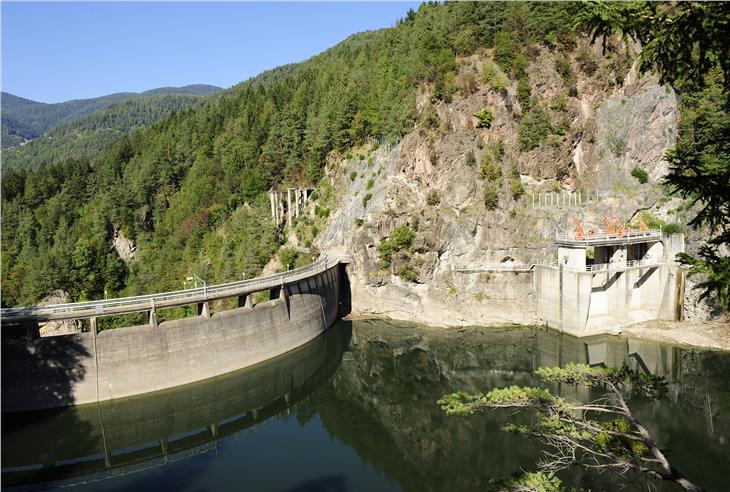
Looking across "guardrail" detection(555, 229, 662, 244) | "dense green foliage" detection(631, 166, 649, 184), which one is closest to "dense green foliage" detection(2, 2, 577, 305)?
"dense green foliage" detection(631, 166, 649, 184)

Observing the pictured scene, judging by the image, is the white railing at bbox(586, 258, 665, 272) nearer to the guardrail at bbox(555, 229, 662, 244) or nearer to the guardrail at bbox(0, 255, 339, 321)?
the guardrail at bbox(555, 229, 662, 244)

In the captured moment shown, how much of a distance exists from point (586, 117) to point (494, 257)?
19128 mm

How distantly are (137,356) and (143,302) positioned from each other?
392cm

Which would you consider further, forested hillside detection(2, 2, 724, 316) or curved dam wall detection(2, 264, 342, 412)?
forested hillside detection(2, 2, 724, 316)

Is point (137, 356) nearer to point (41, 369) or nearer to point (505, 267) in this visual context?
point (41, 369)

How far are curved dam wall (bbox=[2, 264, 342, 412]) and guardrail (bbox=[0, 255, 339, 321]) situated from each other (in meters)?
1.39

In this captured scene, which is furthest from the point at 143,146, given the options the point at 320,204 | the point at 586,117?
the point at 586,117

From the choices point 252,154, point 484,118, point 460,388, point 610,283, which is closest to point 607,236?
point 610,283

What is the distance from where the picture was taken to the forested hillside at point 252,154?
2352 inches

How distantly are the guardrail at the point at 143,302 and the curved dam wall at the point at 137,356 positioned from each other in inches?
54.9

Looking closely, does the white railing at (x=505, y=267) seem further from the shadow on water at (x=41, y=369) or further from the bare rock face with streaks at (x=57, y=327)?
the bare rock face with streaks at (x=57, y=327)

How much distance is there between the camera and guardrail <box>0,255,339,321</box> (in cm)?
3578

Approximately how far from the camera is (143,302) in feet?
129

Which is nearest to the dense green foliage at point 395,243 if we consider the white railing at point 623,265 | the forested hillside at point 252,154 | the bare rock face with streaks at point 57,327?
the forested hillside at point 252,154
